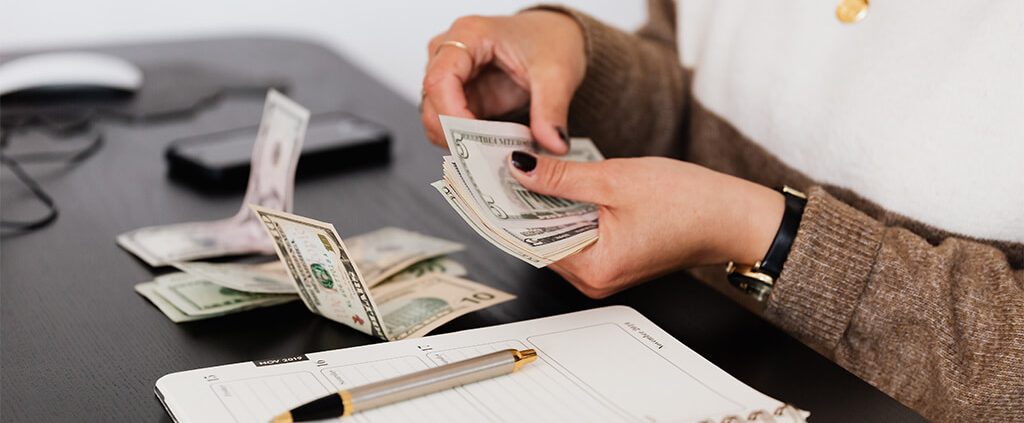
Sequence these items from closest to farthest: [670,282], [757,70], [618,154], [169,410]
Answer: [169,410], [670,282], [757,70], [618,154]

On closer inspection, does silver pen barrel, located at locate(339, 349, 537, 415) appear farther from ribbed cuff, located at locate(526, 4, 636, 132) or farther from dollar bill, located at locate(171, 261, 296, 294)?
ribbed cuff, located at locate(526, 4, 636, 132)

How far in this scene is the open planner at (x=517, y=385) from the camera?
615mm

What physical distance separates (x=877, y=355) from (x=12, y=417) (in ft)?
2.16

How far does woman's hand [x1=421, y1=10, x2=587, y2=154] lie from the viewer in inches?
38.4

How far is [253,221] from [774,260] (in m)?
0.49

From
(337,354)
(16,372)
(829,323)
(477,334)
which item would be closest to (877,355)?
(829,323)

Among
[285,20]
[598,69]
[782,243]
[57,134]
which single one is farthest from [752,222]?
[285,20]

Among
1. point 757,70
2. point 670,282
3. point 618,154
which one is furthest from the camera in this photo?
point 618,154

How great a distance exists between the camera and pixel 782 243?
2.67ft

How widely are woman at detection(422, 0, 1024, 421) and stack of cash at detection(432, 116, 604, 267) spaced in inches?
0.9

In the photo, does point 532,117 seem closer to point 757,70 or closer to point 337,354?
point 757,70

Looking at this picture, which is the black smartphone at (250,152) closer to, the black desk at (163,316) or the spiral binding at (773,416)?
the black desk at (163,316)

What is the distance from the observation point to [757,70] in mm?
1102

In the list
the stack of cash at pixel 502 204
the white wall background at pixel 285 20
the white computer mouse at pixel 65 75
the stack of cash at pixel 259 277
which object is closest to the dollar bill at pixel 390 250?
the stack of cash at pixel 259 277
